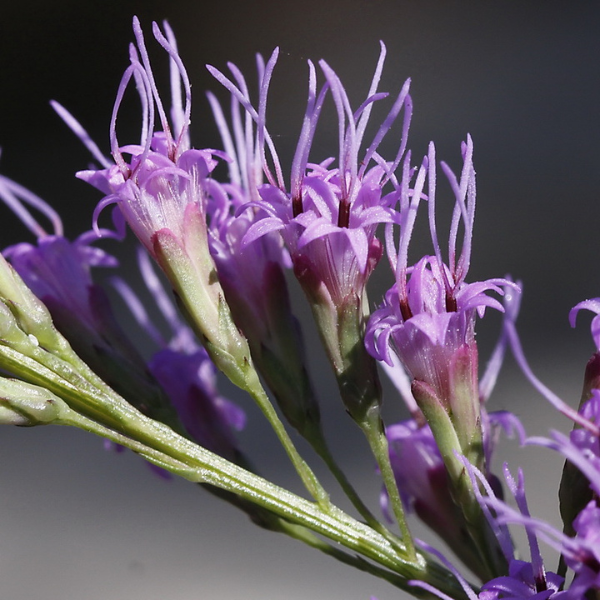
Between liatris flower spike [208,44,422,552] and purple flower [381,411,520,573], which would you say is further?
purple flower [381,411,520,573]

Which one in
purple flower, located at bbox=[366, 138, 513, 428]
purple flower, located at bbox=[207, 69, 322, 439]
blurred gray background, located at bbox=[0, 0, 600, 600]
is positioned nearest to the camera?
purple flower, located at bbox=[366, 138, 513, 428]

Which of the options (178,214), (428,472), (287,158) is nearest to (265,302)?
(178,214)

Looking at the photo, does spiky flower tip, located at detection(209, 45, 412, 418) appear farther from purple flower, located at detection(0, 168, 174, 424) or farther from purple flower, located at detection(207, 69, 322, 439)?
purple flower, located at detection(0, 168, 174, 424)

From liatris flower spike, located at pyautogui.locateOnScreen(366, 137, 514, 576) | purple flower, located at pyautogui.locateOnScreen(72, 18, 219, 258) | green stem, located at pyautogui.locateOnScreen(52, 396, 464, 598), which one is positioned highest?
purple flower, located at pyautogui.locateOnScreen(72, 18, 219, 258)

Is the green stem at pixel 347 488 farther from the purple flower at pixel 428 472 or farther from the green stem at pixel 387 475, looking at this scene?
the purple flower at pixel 428 472

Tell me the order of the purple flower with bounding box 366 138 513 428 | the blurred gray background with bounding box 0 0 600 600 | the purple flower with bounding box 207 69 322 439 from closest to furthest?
1. the purple flower with bounding box 366 138 513 428
2. the purple flower with bounding box 207 69 322 439
3. the blurred gray background with bounding box 0 0 600 600

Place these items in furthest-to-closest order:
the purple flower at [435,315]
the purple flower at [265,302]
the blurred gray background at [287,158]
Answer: the blurred gray background at [287,158] < the purple flower at [265,302] < the purple flower at [435,315]

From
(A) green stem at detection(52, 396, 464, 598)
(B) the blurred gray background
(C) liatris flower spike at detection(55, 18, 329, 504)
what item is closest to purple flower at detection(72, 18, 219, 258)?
(C) liatris flower spike at detection(55, 18, 329, 504)

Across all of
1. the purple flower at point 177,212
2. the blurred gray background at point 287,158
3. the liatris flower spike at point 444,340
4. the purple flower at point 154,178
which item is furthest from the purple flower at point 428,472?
the blurred gray background at point 287,158
